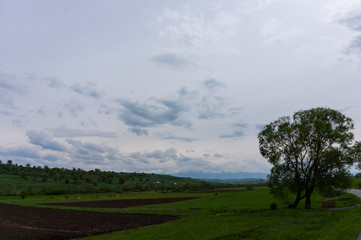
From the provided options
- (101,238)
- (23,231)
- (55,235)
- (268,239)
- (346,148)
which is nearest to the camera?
(268,239)

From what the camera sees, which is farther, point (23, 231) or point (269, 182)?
point (269, 182)

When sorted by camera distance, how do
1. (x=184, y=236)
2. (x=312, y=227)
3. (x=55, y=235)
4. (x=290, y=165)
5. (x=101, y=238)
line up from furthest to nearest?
(x=290, y=165), (x=55, y=235), (x=101, y=238), (x=184, y=236), (x=312, y=227)

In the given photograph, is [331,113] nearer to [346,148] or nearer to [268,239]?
[346,148]

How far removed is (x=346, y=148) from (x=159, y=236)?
37.5 m

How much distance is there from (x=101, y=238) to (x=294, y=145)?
3750 centimetres

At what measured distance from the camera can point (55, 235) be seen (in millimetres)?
37469

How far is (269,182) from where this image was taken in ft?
166

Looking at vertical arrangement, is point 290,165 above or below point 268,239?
above

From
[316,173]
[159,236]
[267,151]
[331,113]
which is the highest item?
[331,113]

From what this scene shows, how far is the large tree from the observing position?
149 feet

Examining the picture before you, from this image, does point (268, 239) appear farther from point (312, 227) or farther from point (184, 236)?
point (184, 236)

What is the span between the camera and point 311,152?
4669cm

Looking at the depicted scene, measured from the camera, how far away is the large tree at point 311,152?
4531cm

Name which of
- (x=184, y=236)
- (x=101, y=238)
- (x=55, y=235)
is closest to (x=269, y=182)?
(x=184, y=236)
